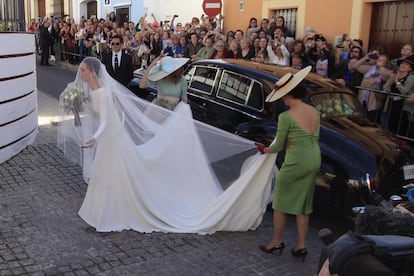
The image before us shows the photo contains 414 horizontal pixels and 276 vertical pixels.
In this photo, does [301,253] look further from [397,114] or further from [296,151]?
[397,114]

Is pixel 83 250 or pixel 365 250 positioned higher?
pixel 365 250

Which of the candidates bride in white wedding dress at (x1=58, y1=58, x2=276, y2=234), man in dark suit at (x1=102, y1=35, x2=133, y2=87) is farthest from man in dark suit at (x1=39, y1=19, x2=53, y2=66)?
bride in white wedding dress at (x1=58, y1=58, x2=276, y2=234)

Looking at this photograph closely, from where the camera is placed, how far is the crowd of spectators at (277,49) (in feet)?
28.7

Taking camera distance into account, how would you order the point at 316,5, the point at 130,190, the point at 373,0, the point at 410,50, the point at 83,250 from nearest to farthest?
the point at 83,250, the point at 130,190, the point at 410,50, the point at 373,0, the point at 316,5

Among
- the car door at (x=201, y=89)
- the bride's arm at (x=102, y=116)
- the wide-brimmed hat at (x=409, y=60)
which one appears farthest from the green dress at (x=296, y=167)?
the wide-brimmed hat at (x=409, y=60)

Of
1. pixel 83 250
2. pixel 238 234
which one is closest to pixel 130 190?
pixel 83 250

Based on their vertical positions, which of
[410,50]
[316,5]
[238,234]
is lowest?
[238,234]

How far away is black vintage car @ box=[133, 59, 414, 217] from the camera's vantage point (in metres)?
5.23

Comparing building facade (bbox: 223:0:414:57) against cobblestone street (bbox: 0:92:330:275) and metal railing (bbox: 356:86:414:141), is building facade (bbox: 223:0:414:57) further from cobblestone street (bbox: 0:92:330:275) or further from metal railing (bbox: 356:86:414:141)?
cobblestone street (bbox: 0:92:330:275)

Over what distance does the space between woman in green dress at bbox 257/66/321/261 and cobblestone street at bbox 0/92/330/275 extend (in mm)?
492

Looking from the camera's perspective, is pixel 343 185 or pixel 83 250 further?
pixel 343 185

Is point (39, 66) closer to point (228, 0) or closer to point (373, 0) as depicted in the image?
point (228, 0)

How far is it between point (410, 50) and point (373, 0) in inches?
120

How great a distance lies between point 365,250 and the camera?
1.71m
